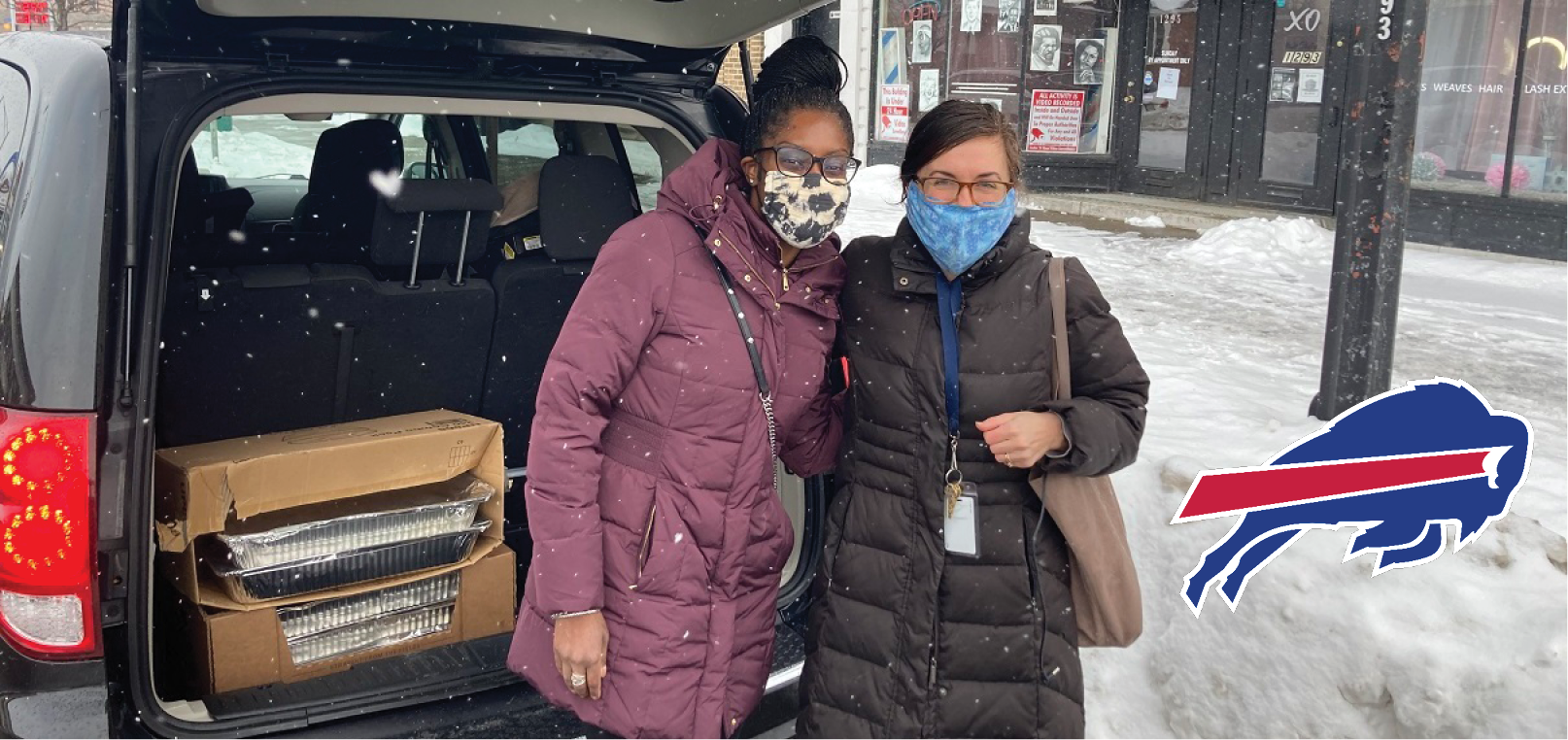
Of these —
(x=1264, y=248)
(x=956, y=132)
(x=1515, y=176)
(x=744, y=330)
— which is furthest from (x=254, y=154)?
(x=1515, y=176)

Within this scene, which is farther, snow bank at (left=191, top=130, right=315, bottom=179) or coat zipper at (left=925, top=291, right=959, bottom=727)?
snow bank at (left=191, top=130, right=315, bottom=179)

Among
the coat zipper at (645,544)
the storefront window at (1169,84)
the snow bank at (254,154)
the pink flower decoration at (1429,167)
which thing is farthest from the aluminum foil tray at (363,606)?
the storefront window at (1169,84)

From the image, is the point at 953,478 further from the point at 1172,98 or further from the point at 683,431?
the point at 1172,98

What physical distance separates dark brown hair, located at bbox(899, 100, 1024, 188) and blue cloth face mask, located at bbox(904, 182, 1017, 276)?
90mm

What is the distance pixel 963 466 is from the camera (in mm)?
2236

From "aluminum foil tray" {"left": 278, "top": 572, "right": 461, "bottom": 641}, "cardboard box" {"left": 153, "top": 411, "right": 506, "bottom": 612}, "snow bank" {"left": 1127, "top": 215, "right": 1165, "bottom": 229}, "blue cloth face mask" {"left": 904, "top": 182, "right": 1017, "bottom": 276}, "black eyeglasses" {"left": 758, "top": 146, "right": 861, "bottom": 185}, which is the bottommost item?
"aluminum foil tray" {"left": 278, "top": 572, "right": 461, "bottom": 641}

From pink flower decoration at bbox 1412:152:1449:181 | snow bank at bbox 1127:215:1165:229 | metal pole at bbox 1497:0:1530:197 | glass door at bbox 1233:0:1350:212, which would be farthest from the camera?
snow bank at bbox 1127:215:1165:229

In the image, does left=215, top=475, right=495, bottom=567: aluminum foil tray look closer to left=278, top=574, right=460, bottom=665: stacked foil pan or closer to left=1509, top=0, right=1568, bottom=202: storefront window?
left=278, top=574, right=460, bottom=665: stacked foil pan

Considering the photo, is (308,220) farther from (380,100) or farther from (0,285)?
(0,285)

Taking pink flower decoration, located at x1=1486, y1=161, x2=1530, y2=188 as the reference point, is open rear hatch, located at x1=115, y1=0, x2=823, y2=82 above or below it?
above

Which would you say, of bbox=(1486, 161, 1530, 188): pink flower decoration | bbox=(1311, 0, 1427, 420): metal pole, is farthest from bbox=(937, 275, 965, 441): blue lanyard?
bbox=(1486, 161, 1530, 188): pink flower decoration

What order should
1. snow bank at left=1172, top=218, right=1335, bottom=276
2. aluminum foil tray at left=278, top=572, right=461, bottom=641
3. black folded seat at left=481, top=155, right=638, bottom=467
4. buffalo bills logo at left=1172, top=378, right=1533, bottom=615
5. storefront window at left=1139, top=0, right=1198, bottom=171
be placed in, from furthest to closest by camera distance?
storefront window at left=1139, top=0, right=1198, bottom=171, snow bank at left=1172, top=218, right=1335, bottom=276, buffalo bills logo at left=1172, top=378, right=1533, bottom=615, black folded seat at left=481, top=155, right=638, bottom=467, aluminum foil tray at left=278, top=572, right=461, bottom=641

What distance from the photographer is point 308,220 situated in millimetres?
4480

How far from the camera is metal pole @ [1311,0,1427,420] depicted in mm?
4902
